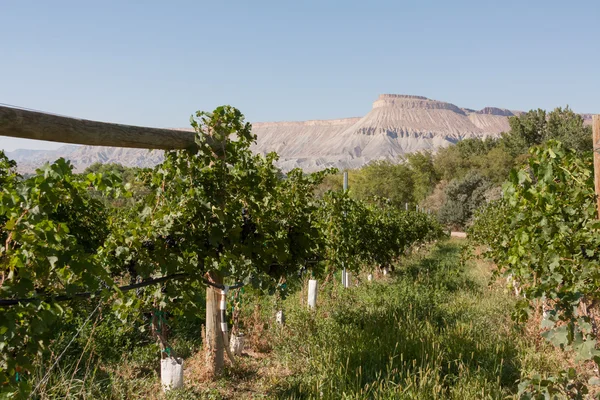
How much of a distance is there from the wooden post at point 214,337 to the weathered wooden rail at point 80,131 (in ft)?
5.48

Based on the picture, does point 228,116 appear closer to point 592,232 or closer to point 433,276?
point 592,232

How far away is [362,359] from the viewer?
191 inches

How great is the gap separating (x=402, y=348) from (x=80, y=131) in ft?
11.7

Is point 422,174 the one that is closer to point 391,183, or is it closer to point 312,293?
point 391,183

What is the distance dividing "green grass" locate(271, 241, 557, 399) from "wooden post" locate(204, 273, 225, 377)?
66 cm

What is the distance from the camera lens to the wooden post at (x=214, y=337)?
465cm

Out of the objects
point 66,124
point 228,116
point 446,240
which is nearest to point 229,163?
point 228,116

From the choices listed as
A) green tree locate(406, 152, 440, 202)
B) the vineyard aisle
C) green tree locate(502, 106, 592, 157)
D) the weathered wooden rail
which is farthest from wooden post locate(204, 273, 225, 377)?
green tree locate(406, 152, 440, 202)

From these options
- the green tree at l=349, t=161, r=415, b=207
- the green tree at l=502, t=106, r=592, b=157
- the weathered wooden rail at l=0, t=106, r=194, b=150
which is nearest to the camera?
the weathered wooden rail at l=0, t=106, r=194, b=150

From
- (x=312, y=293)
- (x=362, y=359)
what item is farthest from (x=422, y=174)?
(x=362, y=359)

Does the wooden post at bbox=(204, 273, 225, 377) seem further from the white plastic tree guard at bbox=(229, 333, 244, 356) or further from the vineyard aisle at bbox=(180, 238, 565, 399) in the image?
the white plastic tree guard at bbox=(229, 333, 244, 356)

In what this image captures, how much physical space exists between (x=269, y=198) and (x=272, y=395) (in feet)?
5.53

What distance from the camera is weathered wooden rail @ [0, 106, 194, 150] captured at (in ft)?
7.88

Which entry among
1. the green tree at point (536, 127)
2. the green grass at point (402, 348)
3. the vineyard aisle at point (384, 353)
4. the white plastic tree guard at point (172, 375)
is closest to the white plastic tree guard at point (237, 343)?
the vineyard aisle at point (384, 353)
